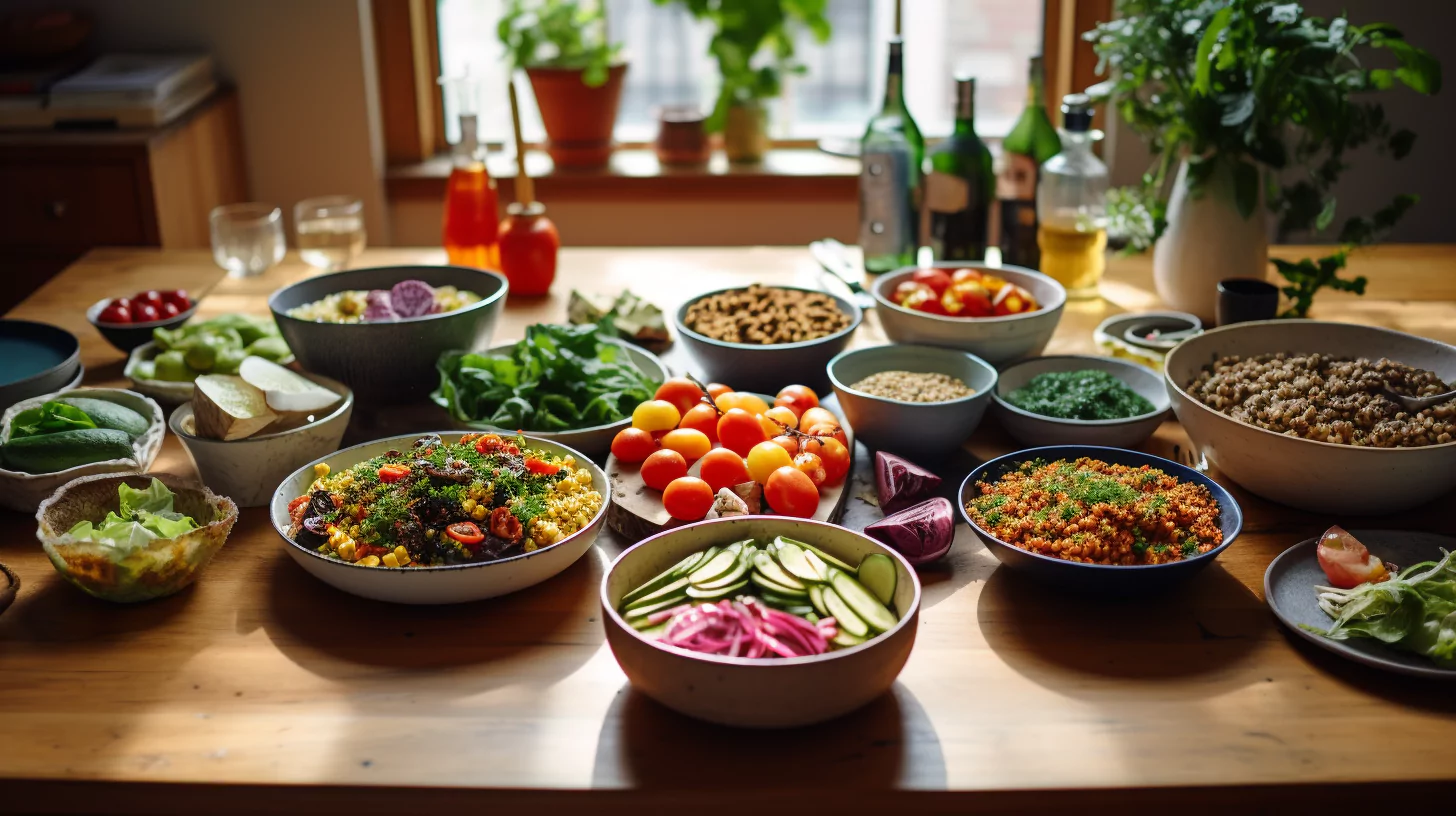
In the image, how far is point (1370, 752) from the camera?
1075 millimetres

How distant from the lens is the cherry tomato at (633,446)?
156 centimetres

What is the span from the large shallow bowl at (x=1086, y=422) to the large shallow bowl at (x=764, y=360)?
0.27m

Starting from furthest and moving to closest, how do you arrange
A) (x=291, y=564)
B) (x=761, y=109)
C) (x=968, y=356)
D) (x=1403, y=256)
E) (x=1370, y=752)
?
1. (x=761, y=109)
2. (x=1403, y=256)
3. (x=968, y=356)
4. (x=291, y=564)
5. (x=1370, y=752)

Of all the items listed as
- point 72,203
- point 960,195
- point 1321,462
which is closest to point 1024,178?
point 960,195

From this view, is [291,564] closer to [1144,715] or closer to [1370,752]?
[1144,715]

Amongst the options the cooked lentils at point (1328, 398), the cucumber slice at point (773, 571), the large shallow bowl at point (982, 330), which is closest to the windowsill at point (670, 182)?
the large shallow bowl at point (982, 330)

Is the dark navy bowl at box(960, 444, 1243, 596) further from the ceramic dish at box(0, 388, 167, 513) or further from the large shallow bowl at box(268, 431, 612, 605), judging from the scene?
the ceramic dish at box(0, 388, 167, 513)

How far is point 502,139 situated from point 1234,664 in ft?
10.8

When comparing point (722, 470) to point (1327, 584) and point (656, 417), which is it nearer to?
point (656, 417)

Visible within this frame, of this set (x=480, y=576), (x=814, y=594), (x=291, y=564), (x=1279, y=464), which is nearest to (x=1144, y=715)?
(x=814, y=594)

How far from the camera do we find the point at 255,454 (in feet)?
4.98

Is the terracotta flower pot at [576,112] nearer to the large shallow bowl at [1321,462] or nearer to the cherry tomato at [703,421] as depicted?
the cherry tomato at [703,421]

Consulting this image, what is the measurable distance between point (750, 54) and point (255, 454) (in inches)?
94.8

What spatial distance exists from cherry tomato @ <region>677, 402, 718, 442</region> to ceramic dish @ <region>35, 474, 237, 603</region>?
1.85ft
